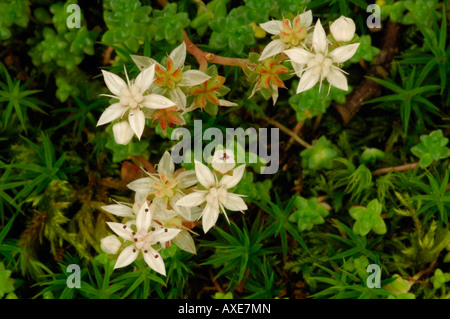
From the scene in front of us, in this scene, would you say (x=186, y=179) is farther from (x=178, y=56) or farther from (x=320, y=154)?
(x=320, y=154)

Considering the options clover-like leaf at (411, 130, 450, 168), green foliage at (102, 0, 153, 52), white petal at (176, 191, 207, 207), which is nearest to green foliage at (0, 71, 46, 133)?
green foliage at (102, 0, 153, 52)

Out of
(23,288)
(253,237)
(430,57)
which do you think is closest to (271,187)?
(253,237)

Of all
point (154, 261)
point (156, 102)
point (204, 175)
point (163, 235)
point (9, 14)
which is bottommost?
point (154, 261)

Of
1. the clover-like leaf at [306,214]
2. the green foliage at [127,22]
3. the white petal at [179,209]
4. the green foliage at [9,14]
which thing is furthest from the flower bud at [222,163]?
the green foliage at [9,14]

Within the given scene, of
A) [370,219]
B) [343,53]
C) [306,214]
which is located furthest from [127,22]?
[370,219]

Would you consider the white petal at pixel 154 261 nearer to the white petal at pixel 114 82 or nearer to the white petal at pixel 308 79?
the white petal at pixel 114 82

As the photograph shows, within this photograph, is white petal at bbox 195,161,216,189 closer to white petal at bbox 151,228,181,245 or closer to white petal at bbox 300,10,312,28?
white petal at bbox 151,228,181,245

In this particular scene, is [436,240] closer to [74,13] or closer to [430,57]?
[430,57]
